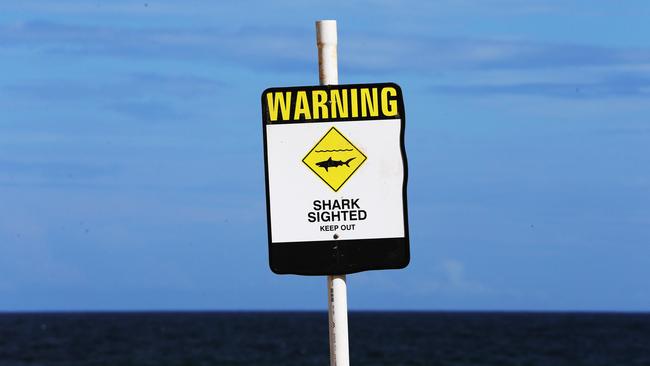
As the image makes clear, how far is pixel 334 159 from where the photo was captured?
6.01 m

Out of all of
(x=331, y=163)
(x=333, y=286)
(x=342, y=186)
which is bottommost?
(x=333, y=286)

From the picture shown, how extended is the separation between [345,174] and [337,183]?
6cm

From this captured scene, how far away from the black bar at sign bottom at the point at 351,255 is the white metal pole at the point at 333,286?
0.26 feet

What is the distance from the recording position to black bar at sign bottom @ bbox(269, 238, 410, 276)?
6.07 metres

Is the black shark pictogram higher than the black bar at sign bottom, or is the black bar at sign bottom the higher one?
the black shark pictogram

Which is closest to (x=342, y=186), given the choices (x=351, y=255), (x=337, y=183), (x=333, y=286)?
(x=337, y=183)
